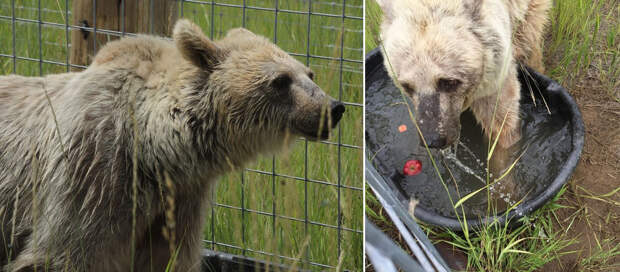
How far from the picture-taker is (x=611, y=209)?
2.26 metres

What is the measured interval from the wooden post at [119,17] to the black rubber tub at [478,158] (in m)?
1.89

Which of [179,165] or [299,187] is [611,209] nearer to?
[179,165]

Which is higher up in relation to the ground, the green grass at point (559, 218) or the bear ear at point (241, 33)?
the bear ear at point (241, 33)

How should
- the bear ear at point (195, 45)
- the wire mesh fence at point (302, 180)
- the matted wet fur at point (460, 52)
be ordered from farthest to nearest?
the wire mesh fence at point (302, 180), the bear ear at point (195, 45), the matted wet fur at point (460, 52)

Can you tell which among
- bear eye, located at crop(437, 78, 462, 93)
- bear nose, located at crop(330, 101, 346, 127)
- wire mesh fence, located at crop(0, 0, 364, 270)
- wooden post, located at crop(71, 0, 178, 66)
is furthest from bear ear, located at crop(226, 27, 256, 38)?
bear eye, located at crop(437, 78, 462, 93)

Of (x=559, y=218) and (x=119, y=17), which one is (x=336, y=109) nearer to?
(x=559, y=218)

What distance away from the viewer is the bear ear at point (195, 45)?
2.81 meters

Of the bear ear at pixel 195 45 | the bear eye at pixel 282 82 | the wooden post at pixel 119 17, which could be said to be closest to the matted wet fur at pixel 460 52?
the bear eye at pixel 282 82

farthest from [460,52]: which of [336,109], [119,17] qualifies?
[119,17]

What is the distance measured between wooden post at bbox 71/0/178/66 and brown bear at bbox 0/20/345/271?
2.79ft

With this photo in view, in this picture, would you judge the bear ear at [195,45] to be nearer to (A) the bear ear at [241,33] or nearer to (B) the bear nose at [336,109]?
(A) the bear ear at [241,33]

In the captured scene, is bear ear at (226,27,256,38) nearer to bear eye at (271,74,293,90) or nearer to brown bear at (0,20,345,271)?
brown bear at (0,20,345,271)

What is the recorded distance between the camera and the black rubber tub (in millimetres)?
2299

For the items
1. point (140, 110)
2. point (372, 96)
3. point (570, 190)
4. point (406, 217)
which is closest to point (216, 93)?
point (140, 110)
